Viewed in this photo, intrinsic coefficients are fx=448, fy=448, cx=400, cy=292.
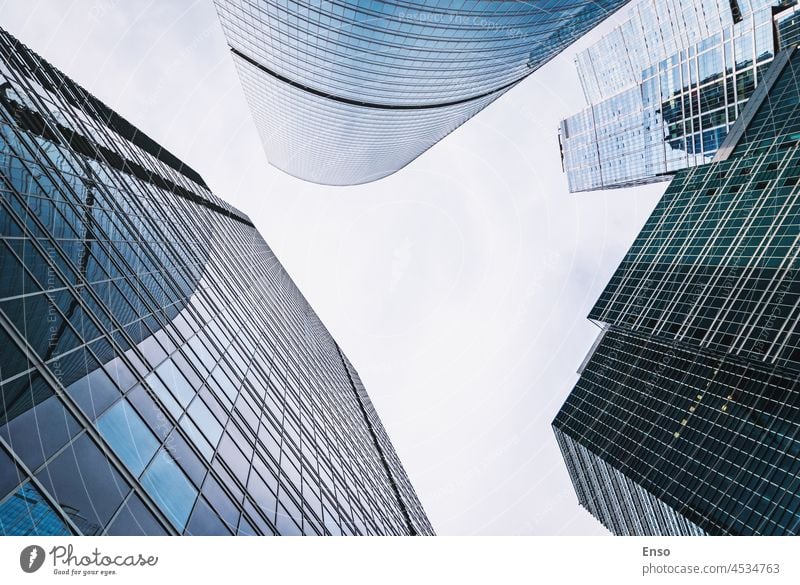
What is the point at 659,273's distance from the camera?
79.4 m

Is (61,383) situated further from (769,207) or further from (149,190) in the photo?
(769,207)

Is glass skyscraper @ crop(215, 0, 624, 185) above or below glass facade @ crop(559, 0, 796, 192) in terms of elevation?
above

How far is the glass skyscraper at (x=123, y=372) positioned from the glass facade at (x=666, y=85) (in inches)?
3910

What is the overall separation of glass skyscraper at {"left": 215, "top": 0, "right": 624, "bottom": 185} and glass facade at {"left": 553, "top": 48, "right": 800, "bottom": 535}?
36955 millimetres

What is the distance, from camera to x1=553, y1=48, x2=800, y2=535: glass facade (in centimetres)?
5259

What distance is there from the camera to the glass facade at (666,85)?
8425 cm

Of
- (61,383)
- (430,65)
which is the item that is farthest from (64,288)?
(430,65)

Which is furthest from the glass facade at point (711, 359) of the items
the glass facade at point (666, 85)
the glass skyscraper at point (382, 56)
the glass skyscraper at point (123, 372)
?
the glass skyscraper at point (123, 372)

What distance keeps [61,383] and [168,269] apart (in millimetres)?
12915
